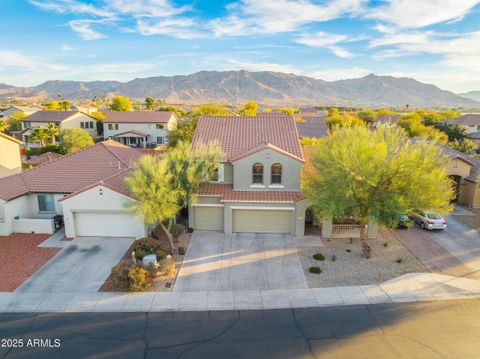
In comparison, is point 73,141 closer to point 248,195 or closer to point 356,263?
point 248,195

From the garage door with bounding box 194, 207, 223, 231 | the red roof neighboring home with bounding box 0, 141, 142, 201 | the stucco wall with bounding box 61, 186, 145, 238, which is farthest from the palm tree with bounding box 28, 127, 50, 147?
the garage door with bounding box 194, 207, 223, 231

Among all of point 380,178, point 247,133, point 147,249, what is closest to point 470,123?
point 247,133

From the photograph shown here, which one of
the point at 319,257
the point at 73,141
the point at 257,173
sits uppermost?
the point at 257,173

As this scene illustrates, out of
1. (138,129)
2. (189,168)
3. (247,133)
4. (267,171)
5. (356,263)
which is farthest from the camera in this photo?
(138,129)

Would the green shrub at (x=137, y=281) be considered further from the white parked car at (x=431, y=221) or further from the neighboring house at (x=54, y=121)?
the neighboring house at (x=54, y=121)

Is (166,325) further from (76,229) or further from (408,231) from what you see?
Answer: (408,231)

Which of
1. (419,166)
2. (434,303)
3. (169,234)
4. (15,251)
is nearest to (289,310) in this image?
(434,303)

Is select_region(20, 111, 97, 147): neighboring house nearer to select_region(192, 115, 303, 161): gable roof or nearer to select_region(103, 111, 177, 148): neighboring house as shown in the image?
select_region(103, 111, 177, 148): neighboring house
